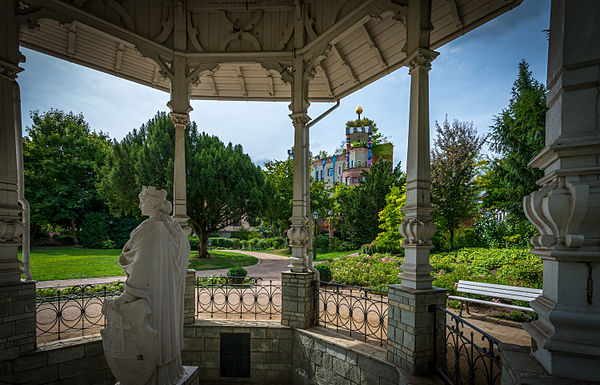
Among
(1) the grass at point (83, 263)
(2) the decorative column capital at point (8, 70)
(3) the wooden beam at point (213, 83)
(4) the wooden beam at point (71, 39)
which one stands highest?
(4) the wooden beam at point (71, 39)

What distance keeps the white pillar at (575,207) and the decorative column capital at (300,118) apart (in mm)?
5126

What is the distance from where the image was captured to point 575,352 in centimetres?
137

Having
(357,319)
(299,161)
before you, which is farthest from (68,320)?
(357,319)

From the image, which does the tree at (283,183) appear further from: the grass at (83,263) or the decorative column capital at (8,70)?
the decorative column capital at (8,70)

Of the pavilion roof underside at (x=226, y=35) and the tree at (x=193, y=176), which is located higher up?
the pavilion roof underside at (x=226, y=35)

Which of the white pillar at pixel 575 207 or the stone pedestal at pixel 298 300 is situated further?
the stone pedestal at pixel 298 300

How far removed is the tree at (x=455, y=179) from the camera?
17578 millimetres

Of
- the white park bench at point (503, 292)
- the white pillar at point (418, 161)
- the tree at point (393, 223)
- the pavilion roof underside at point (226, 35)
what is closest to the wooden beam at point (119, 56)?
the pavilion roof underside at point (226, 35)

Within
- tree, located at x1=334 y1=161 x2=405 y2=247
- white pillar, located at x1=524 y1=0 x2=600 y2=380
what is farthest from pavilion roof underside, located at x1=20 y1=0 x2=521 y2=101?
tree, located at x1=334 y1=161 x2=405 y2=247

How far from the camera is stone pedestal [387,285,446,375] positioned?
391 centimetres

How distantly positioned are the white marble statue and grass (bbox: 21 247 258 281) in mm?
13805

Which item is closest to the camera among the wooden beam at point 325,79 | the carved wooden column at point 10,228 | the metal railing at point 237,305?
the carved wooden column at point 10,228

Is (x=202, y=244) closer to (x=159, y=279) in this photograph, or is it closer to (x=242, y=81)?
(x=242, y=81)

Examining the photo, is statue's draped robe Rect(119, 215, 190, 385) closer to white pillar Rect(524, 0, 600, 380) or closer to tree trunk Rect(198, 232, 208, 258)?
white pillar Rect(524, 0, 600, 380)
